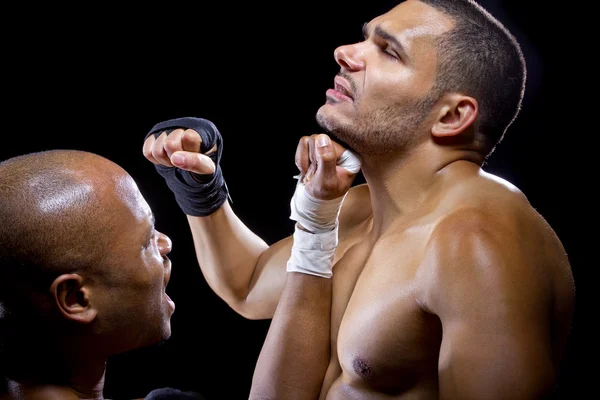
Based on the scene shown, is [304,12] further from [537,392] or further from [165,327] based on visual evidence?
[537,392]

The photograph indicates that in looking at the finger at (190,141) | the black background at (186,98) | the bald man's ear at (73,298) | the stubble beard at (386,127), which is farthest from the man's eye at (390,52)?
the black background at (186,98)

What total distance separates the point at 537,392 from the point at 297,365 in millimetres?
642

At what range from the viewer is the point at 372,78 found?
5.83 feet

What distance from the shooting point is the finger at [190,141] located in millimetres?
1926

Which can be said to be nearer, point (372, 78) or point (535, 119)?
point (372, 78)

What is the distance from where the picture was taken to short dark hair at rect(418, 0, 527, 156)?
1.75 metres

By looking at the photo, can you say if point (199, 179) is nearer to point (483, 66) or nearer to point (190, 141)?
point (190, 141)

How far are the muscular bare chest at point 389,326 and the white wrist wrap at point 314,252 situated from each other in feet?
0.31

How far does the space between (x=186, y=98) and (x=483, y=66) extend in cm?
144

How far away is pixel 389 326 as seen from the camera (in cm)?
161

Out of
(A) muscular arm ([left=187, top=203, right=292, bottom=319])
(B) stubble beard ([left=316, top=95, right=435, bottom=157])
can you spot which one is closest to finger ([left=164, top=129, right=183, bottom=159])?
(A) muscular arm ([left=187, top=203, right=292, bottom=319])

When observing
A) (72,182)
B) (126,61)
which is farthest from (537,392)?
(126,61)

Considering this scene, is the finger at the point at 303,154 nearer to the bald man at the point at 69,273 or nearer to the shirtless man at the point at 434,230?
the shirtless man at the point at 434,230

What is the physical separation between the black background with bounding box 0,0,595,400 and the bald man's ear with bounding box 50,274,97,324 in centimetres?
150
